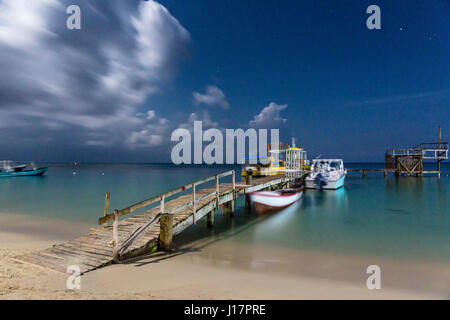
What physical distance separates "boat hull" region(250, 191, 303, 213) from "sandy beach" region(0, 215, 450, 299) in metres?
6.67

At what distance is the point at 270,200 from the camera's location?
16656 mm

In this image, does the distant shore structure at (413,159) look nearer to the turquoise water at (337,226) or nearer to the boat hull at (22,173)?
the turquoise water at (337,226)

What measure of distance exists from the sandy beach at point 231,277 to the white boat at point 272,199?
6689 millimetres

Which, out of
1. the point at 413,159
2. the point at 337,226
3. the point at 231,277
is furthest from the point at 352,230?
the point at 413,159

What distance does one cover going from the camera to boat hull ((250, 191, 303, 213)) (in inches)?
637

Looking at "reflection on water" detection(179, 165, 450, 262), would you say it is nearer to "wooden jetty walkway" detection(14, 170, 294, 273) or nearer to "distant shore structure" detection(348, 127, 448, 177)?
"wooden jetty walkway" detection(14, 170, 294, 273)

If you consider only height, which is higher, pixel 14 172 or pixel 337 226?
pixel 14 172

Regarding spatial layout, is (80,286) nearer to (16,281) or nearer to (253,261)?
(16,281)

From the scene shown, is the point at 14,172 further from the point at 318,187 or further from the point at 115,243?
the point at 115,243

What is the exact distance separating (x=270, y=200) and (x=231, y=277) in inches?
417

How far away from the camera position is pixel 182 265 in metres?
7.07
